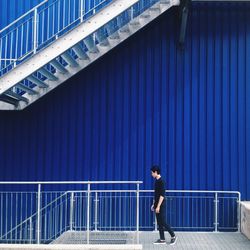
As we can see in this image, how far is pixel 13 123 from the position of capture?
14602mm

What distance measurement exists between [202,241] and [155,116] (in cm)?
379

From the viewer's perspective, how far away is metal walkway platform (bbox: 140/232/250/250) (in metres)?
11.7

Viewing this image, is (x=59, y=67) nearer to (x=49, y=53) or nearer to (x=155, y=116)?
(x=49, y=53)

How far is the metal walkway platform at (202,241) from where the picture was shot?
11.7 m

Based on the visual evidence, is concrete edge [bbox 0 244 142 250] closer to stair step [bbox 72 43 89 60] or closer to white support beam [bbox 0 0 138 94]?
white support beam [bbox 0 0 138 94]

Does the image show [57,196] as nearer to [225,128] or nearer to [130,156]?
[130,156]

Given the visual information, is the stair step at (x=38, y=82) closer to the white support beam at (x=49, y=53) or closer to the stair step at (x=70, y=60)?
the stair step at (x=70, y=60)

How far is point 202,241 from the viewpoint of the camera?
40.7ft

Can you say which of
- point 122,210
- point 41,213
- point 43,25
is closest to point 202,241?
point 122,210

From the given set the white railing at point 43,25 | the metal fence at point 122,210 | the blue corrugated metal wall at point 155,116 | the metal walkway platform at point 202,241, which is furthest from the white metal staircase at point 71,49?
the metal walkway platform at point 202,241

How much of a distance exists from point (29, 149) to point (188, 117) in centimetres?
454

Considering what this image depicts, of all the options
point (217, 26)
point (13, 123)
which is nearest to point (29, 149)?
point (13, 123)

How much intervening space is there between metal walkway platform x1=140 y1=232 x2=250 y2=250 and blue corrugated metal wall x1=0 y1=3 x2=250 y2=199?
1.45 metres

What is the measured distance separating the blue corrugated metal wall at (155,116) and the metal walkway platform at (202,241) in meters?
1.45
